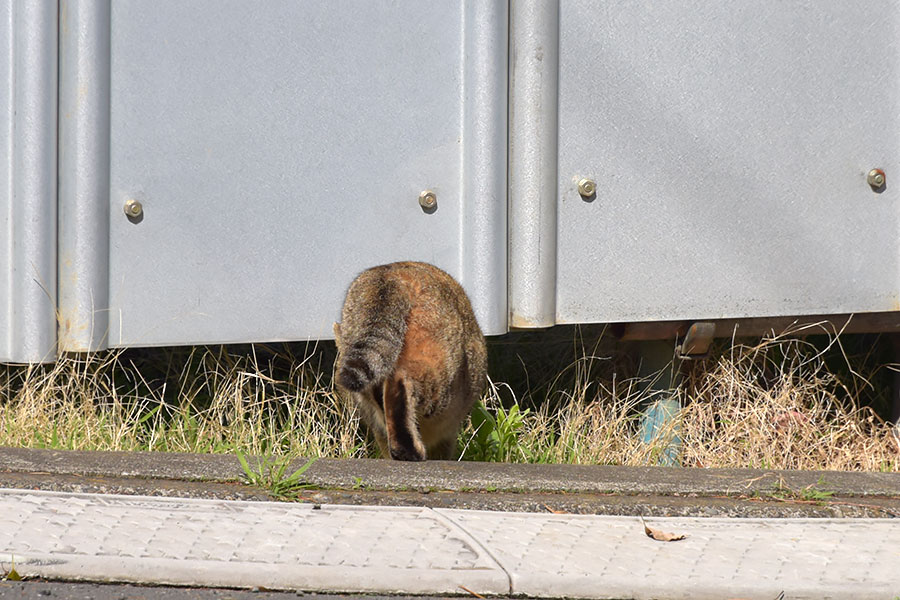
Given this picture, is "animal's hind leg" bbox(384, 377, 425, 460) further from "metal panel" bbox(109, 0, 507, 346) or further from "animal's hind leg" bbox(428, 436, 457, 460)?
"metal panel" bbox(109, 0, 507, 346)

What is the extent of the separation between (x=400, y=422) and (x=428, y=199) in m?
1.37

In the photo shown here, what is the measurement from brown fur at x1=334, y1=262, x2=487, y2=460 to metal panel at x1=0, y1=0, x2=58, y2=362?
1.37 meters

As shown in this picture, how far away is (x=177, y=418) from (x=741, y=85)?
3332mm

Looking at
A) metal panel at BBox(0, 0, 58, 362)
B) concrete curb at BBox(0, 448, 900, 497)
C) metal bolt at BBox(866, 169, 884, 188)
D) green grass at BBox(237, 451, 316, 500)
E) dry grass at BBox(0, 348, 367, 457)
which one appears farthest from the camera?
metal bolt at BBox(866, 169, 884, 188)

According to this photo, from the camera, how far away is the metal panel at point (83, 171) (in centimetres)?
470

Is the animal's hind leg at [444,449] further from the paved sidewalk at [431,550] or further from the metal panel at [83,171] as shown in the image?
the metal panel at [83,171]

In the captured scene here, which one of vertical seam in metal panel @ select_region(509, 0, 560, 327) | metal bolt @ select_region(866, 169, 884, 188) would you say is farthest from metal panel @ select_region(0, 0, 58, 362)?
metal bolt @ select_region(866, 169, 884, 188)

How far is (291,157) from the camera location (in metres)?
4.98

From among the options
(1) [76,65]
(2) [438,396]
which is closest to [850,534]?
(2) [438,396]

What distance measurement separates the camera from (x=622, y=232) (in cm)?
525

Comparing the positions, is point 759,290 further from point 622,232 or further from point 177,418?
point 177,418

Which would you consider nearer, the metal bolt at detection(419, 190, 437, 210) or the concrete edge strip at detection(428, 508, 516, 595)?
the concrete edge strip at detection(428, 508, 516, 595)

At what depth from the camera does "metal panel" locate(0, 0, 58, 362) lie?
4.63 meters

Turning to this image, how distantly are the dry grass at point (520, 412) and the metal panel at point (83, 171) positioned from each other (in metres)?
0.30
